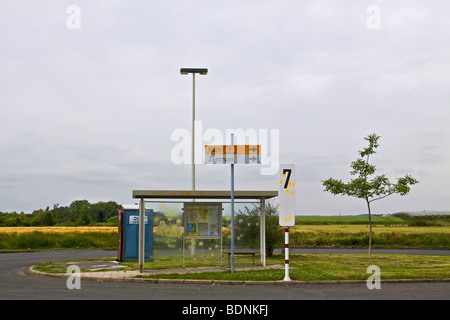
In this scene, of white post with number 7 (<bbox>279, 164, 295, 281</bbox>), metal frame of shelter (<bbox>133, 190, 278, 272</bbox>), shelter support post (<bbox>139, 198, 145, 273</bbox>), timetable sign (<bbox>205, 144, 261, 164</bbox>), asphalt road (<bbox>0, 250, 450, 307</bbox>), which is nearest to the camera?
asphalt road (<bbox>0, 250, 450, 307</bbox>)

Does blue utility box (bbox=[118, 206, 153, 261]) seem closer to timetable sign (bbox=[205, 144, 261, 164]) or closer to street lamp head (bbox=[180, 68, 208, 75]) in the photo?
timetable sign (bbox=[205, 144, 261, 164])

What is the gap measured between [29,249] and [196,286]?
853 inches

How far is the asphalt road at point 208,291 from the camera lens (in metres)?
11.6

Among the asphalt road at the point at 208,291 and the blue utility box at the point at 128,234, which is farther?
the blue utility box at the point at 128,234

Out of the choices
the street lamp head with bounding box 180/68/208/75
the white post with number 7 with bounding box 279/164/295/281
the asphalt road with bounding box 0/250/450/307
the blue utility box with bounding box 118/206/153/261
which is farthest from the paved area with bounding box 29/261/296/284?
the street lamp head with bounding box 180/68/208/75

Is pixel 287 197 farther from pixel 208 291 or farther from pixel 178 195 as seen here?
pixel 178 195

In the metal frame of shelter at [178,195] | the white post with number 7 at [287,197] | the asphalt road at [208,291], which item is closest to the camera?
the asphalt road at [208,291]

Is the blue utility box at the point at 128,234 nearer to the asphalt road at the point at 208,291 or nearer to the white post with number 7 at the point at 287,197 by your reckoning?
the asphalt road at the point at 208,291

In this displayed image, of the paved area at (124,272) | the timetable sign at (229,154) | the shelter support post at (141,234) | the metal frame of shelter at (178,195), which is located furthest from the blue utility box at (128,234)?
the timetable sign at (229,154)

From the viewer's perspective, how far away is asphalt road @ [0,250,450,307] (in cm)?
1156

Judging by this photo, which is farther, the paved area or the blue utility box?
the blue utility box

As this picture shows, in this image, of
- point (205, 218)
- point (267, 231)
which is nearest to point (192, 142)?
point (267, 231)

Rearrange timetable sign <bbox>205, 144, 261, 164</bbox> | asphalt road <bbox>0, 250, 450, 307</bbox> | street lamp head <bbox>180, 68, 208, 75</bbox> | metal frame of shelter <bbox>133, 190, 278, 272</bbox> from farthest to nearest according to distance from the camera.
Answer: street lamp head <bbox>180, 68, 208, 75</bbox> → metal frame of shelter <bbox>133, 190, 278, 272</bbox> → timetable sign <bbox>205, 144, 261, 164</bbox> → asphalt road <bbox>0, 250, 450, 307</bbox>
